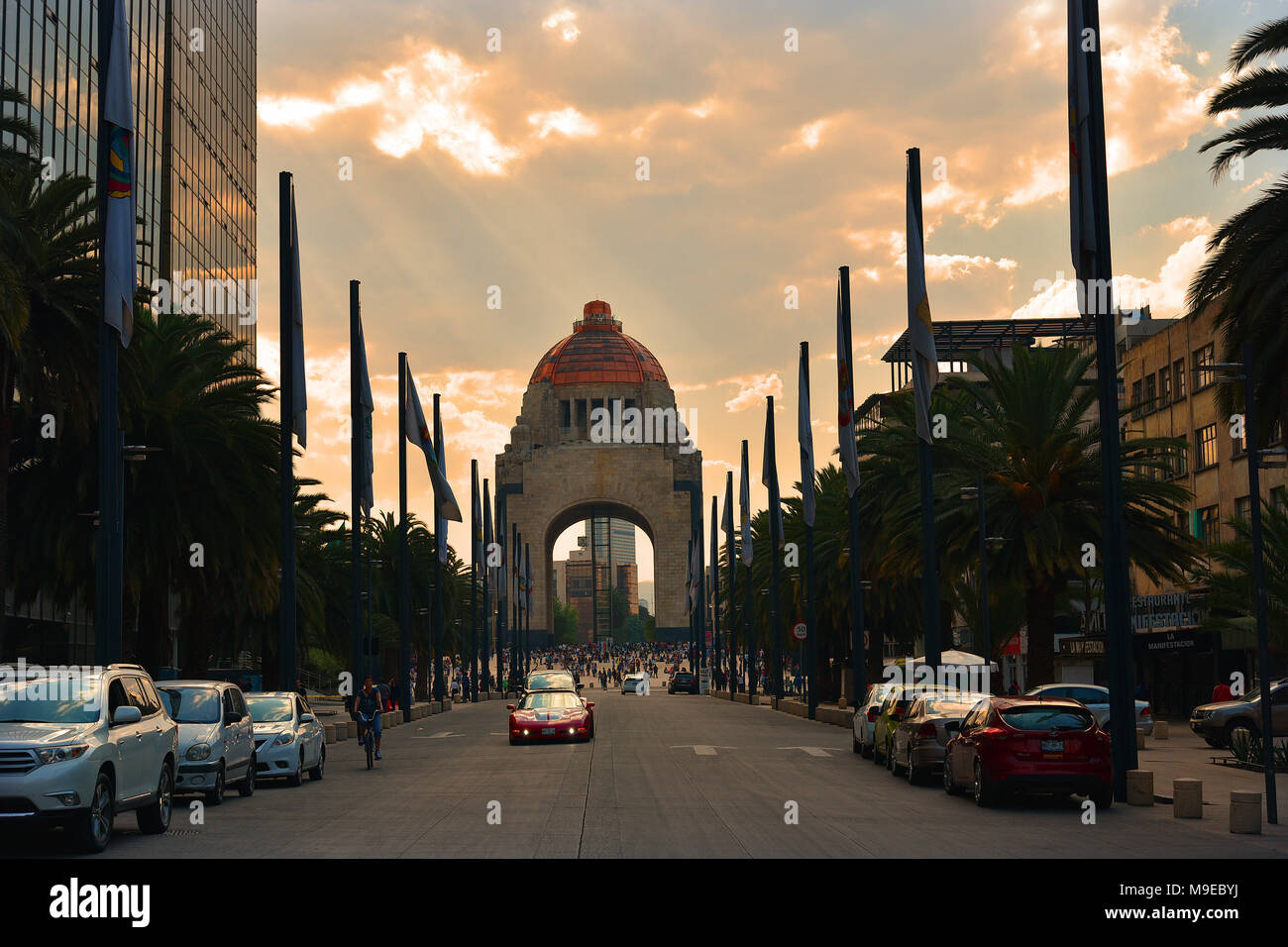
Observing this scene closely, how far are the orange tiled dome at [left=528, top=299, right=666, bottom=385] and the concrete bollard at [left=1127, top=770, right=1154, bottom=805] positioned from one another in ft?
511

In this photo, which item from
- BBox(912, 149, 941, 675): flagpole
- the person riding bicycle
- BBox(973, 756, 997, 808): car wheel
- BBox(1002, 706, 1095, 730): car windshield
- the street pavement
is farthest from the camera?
BBox(912, 149, 941, 675): flagpole

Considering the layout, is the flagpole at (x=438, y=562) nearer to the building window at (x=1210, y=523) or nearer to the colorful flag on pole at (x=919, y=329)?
the colorful flag on pole at (x=919, y=329)

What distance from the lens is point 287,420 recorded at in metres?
34.2

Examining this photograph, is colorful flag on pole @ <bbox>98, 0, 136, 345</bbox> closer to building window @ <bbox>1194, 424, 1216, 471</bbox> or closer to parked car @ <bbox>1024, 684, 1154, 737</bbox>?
parked car @ <bbox>1024, 684, 1154, 737</bbox>

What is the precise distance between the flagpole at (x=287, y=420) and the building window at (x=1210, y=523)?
31342 millimetres

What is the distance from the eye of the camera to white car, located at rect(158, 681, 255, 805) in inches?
840

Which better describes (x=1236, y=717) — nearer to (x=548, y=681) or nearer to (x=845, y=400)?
(x=845, y=400)

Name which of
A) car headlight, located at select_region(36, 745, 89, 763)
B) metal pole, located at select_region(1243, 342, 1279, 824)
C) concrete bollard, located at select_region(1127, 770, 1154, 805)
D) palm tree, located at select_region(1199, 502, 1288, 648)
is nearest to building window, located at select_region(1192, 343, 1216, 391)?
palm tree, located at select_region(1199, 502, 1288, 648)

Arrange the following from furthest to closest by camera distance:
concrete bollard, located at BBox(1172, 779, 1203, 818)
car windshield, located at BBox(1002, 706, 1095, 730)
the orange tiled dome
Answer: the orange tiled dome, car windshield, located at BBox(1002, 706, 1095, 730), concrete bollard, located at BBox(1172, 779, 1203, 818)

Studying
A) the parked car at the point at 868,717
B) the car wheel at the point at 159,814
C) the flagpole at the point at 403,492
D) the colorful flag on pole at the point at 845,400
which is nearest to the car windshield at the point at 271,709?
the car wheel at the point at 159,814

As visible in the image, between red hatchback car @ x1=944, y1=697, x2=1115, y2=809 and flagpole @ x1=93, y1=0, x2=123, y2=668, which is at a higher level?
flagpole @ x1=93, y1=0, x2=123, y2=668

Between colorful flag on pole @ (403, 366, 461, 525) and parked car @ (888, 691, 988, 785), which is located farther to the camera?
colorful flag on pole @ (403, 366, 461, 525)

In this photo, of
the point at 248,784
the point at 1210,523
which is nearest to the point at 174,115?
the point at 1210,523

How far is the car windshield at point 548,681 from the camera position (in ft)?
182
